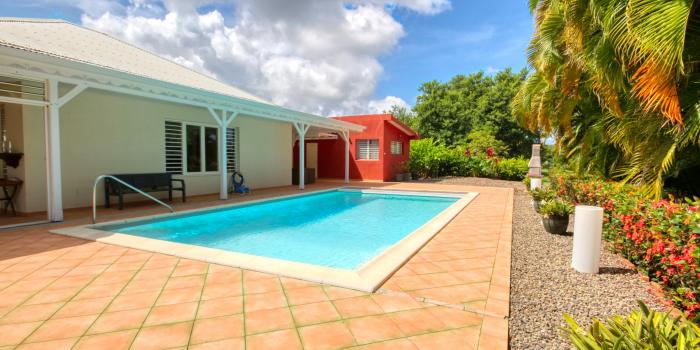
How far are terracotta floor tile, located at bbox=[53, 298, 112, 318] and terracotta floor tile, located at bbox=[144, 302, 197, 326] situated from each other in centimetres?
48

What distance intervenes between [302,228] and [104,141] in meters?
5.94

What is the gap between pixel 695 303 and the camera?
2.78 metres

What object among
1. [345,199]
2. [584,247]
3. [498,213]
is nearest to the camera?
[584,247]

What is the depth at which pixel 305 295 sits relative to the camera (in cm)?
310

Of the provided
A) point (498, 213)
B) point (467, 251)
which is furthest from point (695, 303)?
point (498, 213)

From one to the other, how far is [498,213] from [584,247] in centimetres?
399

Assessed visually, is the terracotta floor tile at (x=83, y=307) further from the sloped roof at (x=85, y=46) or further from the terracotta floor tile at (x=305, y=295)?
the sloped roof at (x=85, y=46)

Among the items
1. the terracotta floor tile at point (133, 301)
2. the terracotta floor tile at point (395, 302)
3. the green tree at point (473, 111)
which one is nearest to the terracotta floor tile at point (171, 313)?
the terracotta floor tile at point (133, 301)

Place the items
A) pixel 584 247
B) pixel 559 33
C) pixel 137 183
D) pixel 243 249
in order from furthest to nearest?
pixel 137 183 → pixel 559 33 → pixel 243 249 → pixel 584 247

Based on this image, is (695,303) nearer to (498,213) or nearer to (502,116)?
(498,213)

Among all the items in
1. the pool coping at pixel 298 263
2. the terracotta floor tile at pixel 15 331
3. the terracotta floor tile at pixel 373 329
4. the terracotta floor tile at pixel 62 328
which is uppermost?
the pool coping at pixel 298 263

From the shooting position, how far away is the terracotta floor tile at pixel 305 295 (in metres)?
2.98

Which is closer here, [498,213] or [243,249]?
[243,249]

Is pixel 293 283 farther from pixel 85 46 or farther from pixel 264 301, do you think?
pixel 85 46
